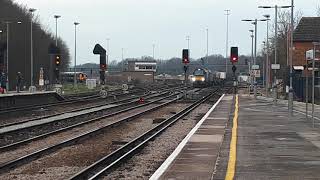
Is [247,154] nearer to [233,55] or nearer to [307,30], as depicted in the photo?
[233,55]

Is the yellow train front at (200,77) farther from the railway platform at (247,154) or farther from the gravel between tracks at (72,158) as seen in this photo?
the railway platform at (247,154)

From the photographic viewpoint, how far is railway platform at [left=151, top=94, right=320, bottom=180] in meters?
11.6

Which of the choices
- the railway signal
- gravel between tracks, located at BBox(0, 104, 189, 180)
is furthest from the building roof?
gravel between tracks, located at BBox(0, 104, 189, 180)

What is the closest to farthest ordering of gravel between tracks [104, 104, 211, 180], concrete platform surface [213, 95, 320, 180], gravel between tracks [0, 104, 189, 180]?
concrete platform surface [213, 95, 320, 180], gravel between tracks [104, 104, 211, 180], gravel between tracks [0, 104, 189, 180]

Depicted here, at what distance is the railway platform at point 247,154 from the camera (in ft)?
38.2

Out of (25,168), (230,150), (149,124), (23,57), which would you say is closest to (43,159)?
(25,168)

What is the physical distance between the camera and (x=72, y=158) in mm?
15492

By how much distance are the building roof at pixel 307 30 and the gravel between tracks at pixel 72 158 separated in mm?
58010

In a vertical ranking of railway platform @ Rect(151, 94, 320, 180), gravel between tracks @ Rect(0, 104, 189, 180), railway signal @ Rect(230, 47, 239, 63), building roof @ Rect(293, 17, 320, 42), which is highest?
building roof @ Rect(293, 17, 320, 42)

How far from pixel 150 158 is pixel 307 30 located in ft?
223

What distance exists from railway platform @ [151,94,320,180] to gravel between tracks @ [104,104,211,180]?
A: 0.42 m

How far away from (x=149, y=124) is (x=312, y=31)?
56.4m

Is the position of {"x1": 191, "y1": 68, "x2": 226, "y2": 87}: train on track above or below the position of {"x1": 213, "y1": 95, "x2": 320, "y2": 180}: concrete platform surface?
above

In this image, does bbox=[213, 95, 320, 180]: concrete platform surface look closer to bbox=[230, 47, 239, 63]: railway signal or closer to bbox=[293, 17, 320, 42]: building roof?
bbox=[230, 47, 239, 63]: railway signal
